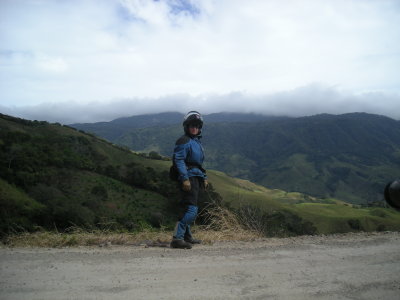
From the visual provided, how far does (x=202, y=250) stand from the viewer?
18.8 feet

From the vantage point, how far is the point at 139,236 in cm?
681

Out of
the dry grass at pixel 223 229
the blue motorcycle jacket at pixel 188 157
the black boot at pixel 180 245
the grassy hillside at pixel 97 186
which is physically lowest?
the grassy hillside at pixel 97 186

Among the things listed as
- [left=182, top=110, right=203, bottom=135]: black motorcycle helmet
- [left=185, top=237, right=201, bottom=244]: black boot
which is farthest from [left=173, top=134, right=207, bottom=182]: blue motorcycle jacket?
[left=185, top=237, right=201, bottom=244]: black boot

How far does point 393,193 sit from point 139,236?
5.25m

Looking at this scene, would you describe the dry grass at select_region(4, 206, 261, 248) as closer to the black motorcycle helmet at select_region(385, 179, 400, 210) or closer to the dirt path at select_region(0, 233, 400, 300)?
the dirt path at select_region(0, 233, 400, 300)

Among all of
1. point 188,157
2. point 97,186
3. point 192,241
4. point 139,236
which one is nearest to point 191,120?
point 188,157

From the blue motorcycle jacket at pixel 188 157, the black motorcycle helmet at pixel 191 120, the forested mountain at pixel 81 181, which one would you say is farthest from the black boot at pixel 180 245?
the forested mountain at pixel 81 181

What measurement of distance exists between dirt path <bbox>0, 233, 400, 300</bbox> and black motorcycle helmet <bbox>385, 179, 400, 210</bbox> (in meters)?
1.77

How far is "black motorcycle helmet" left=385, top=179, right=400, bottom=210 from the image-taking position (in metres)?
2.44

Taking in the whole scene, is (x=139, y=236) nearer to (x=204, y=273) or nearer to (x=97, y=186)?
(x=204, y=273)

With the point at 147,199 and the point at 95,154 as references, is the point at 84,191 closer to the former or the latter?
the point at 147,199

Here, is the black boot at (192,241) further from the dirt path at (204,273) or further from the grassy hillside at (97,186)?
the grassy hillside at (97,186)

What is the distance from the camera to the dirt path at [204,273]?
147 inches

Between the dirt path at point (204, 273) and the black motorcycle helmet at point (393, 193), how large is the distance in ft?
5.79
